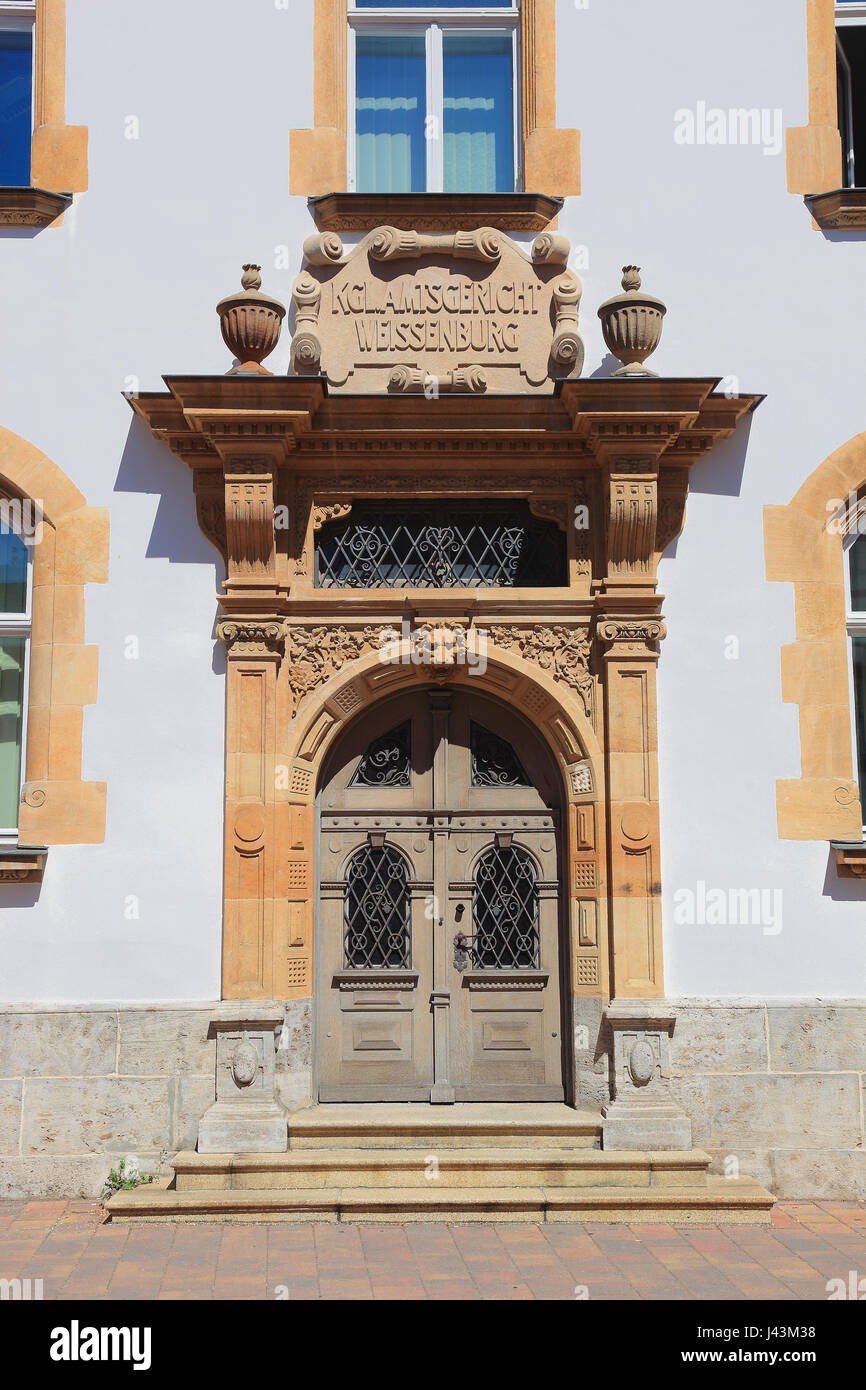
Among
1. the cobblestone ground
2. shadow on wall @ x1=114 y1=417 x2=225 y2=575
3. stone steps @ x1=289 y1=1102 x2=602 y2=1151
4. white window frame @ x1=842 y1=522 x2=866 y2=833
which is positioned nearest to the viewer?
the cobblestone ground

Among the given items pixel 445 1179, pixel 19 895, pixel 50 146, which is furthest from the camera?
pixel 50 146

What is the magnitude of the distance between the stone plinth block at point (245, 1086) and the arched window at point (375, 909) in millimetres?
647

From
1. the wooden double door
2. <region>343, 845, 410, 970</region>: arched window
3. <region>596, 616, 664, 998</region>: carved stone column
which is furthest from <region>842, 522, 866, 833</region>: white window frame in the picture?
<region>343, 845, 410, 970</region>: arched window

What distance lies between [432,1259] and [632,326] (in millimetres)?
4964

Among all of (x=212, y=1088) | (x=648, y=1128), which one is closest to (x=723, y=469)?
(x=648, y=1128)

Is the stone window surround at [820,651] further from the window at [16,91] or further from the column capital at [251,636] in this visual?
the window at [16,91]

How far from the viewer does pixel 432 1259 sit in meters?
6.01

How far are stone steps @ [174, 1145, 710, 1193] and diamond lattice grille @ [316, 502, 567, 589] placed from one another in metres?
3.16

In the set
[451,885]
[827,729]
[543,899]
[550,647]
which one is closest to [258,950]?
[451,885]

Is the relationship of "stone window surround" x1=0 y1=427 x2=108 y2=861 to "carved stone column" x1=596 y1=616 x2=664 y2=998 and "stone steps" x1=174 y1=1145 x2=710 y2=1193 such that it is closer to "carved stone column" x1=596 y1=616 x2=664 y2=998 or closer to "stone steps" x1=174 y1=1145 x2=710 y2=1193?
"stone steps" x1=174 y1=1145 x2=710 y2=1193

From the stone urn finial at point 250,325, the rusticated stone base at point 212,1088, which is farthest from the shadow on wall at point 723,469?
the rusticated stone base at point 212,1088

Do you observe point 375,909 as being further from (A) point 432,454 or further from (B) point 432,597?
(A) point 432,454

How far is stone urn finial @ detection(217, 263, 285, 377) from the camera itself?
7.37m

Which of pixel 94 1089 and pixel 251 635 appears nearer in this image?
pixel 94 1089
